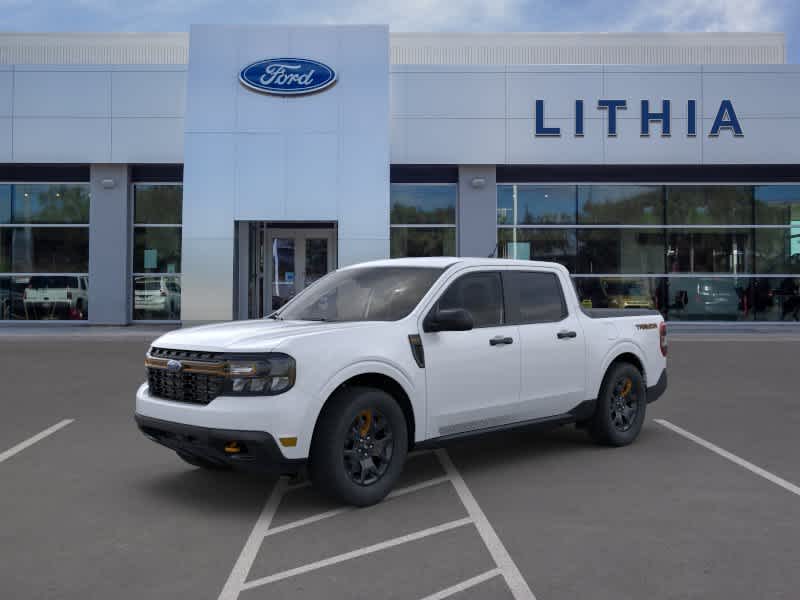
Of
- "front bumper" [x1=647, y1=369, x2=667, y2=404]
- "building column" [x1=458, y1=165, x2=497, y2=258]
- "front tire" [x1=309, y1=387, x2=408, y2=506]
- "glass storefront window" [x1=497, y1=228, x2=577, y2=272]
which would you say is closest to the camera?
"front tire" [x1=309, y1=387, x2=408, y2=506]

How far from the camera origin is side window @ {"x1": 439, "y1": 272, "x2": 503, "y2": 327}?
6703mm

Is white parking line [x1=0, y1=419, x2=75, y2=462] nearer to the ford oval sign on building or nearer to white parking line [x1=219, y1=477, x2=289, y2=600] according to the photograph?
white parking line [x1=219, y1=477, x2=289, y2=600]

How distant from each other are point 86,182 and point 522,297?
20.7m

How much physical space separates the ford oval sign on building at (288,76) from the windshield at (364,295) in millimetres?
16272

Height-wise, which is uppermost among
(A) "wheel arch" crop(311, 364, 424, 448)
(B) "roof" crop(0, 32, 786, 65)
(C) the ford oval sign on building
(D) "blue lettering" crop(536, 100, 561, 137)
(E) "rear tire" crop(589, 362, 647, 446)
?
(B) "roof" crop(0, 32, 786, 65)

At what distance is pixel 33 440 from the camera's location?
823cm

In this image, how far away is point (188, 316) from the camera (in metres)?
22.7

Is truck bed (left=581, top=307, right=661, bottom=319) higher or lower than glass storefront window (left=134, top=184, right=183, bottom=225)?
lower

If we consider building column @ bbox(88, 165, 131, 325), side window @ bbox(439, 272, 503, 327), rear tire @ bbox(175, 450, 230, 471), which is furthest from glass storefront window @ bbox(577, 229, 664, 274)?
rear tire @ bbox(175, 450, 230, 471)

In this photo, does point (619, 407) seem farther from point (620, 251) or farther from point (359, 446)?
point (620, 251)

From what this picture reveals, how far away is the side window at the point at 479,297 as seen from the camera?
6703mm

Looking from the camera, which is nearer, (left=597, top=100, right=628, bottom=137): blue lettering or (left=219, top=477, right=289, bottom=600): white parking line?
(left=219, top=477, right=289, bottom=600): white parking line

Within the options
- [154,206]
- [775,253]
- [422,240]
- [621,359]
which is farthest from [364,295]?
[775,253]

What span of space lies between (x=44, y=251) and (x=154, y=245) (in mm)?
3290
